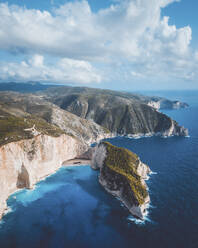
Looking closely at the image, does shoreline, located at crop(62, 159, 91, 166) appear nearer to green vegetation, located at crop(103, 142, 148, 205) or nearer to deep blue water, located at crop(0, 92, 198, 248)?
deep blue water, located at crop(0, 92, 198, 248)

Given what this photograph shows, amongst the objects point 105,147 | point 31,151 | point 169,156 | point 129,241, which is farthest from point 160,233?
point 169,156

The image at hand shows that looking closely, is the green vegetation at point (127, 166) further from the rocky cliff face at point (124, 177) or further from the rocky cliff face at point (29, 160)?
the rocky cliff face at point (29, 160)

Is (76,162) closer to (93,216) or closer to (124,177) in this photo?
(124,177)

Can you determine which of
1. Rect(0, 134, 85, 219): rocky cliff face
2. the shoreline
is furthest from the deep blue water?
the shoreline

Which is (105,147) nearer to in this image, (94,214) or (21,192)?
→ (94,214)

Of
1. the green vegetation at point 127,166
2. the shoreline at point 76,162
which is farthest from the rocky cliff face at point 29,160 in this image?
the green vegetation at point 127,166

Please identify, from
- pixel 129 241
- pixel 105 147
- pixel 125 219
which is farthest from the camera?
pixel 105 147

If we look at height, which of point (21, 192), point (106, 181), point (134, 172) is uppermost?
point (134, 172)

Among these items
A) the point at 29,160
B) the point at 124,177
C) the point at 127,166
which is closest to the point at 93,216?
the point at 124,177
